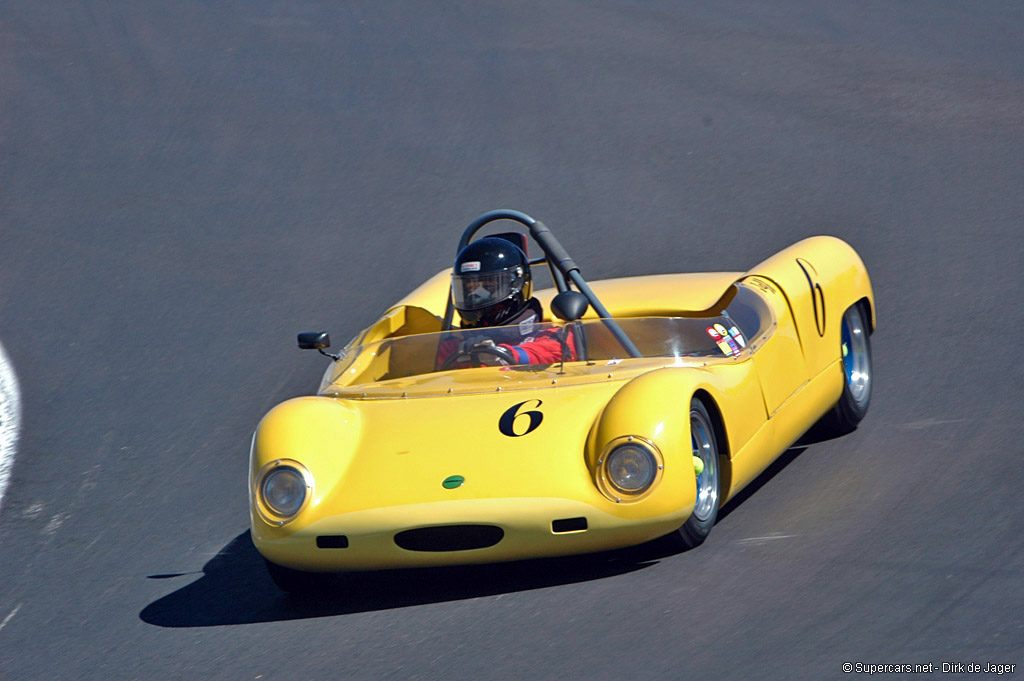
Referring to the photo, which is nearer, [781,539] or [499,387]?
[781,539]

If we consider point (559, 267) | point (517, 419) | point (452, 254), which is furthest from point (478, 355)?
point (452, 254)

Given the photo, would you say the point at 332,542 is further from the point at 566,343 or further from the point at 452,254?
the point at 452,254

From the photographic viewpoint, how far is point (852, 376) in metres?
7.35

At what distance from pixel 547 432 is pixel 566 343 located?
840 millimetres

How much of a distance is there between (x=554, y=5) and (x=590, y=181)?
5.17 metres

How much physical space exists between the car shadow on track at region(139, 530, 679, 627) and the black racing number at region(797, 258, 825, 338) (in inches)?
72.7

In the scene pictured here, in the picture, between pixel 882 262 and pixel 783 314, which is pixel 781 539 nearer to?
pixel 783 314

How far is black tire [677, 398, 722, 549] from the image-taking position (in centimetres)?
552

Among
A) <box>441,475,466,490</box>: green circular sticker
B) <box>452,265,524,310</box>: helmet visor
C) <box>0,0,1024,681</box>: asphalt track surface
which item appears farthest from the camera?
<box>452,265,524,310</box>: helmet visor

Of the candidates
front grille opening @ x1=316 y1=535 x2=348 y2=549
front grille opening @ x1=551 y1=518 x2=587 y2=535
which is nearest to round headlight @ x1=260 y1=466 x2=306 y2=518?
front grille opening @ x1=316 y1=535 x2=348 y2=549

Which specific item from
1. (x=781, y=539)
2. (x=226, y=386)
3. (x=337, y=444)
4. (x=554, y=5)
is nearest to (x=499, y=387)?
(x=337, y=444)

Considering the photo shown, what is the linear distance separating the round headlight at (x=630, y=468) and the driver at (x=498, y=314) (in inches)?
39.2

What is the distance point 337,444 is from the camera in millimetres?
5652

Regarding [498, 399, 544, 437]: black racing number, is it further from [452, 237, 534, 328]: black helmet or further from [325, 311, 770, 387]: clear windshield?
[452, 237, 534, 328]: black helmet
